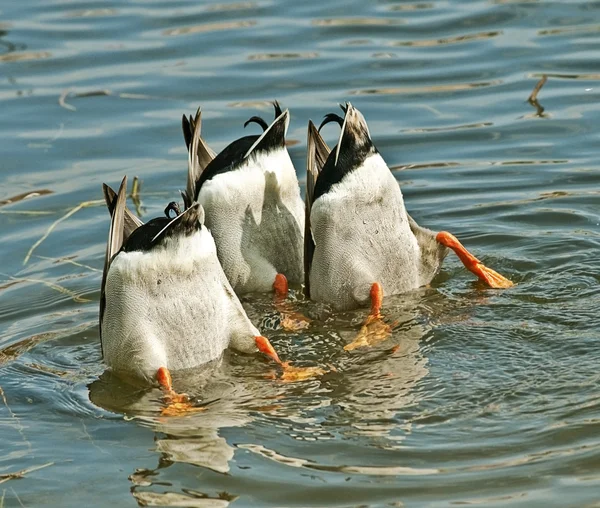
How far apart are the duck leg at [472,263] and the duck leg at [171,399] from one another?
175cm

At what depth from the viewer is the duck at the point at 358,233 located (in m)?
5.65

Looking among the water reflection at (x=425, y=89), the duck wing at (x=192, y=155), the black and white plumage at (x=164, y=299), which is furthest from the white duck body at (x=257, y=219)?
the water reflection at (x=425, y=89)

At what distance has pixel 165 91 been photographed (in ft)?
33.9

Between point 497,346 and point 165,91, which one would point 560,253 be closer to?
point 497,346

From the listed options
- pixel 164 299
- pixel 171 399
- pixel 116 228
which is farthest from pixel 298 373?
pixel 116 228

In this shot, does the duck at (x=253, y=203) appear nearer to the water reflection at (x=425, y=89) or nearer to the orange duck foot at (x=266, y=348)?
the orange duck foot at (x=266, y=348)

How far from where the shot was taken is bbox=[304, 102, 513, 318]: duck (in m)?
5.65

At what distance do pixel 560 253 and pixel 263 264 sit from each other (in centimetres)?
169

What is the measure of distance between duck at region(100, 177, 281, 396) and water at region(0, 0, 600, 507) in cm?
15

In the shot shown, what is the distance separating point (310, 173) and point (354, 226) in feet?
1.20

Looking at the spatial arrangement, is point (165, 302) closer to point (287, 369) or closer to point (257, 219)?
point (287, 369)

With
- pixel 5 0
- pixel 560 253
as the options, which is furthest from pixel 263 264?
pixel 5 0

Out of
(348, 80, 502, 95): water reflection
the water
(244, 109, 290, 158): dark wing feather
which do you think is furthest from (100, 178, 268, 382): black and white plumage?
(348, 80, 502, 95): water reflection

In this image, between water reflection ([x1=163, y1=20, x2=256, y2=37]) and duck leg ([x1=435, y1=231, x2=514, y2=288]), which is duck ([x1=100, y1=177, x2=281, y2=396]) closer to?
duck leg ([x1=435, y1=231, x2=514, y2=288])
